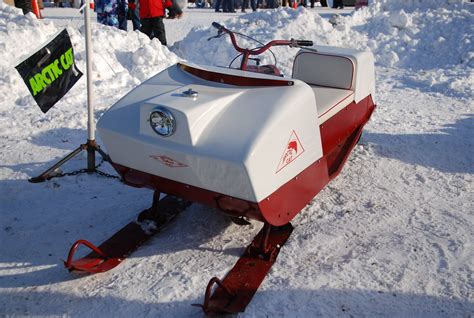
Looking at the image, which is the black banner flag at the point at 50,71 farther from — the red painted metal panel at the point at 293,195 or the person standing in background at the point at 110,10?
the person standing in background at the point at 110,10

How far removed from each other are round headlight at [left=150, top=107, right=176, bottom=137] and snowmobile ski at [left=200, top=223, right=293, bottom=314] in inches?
32.7

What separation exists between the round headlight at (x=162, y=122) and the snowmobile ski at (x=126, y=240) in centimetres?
81

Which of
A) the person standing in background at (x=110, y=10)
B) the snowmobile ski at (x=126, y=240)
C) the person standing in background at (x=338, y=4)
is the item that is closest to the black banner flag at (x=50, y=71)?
the snowmobile ski at (x=126, y=240)

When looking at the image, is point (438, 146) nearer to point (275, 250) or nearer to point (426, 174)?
point (426, 174)

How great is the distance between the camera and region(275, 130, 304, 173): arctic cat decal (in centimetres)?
269

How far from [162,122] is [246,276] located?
1.04 metres

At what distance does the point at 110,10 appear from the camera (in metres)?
10.1

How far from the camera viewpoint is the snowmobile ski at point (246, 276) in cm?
259

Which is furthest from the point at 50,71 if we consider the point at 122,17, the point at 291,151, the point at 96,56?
the point at 122,17

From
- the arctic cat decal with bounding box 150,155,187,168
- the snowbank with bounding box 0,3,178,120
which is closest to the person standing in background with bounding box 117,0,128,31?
→ the snowbank with bounding box 0,3,178,120

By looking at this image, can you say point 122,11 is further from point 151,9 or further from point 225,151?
point 225,151

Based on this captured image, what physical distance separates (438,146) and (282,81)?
2724 mm

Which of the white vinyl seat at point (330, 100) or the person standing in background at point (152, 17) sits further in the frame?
the person standing in background at point (152, 17)

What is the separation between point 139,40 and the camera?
308 inches
